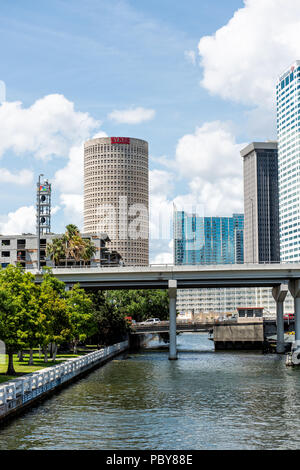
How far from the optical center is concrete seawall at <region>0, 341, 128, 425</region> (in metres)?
35.8

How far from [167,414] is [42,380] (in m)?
11.4

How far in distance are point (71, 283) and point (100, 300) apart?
477 inches

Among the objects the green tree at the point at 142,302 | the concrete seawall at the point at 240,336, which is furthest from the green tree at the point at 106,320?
the green tree at the point at 142,302

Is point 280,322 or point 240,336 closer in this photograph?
point 280,322

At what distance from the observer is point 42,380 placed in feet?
150

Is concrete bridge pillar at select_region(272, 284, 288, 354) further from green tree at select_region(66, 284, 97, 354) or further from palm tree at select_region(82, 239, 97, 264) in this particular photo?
palm tree at select_region(82, 239, 97, 264)

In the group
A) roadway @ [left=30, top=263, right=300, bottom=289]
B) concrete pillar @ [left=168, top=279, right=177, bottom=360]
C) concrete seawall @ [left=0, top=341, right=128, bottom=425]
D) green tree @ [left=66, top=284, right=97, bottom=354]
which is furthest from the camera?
roadway @ [left=30, top=263, right=300, bottom=289]

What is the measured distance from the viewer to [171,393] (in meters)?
49.9

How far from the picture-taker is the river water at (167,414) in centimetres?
3086

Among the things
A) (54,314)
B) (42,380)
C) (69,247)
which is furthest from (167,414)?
(69,247)

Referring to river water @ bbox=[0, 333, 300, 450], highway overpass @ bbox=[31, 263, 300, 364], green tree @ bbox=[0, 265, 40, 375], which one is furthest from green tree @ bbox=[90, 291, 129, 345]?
green tree @ bbox=[0, 265, 40, 375]

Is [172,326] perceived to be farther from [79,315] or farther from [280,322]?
[280,322]

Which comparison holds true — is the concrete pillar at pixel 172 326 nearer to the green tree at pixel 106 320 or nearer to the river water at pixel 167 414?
the green tree at pixel 106 320

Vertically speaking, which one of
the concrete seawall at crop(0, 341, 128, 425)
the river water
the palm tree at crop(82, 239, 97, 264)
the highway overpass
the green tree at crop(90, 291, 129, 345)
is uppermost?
the palm tree at crop(82, 239, 97, 264)
